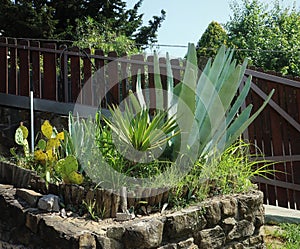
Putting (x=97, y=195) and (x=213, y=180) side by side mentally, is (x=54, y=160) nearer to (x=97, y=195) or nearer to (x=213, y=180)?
(x=97, y=195)

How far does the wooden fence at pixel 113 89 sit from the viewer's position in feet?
16.8

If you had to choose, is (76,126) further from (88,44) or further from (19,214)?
(88,44)

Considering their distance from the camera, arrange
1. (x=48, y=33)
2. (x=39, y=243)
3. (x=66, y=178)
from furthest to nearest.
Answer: (x=48, y=33), (x=66, y=178), (x=39, y=243)

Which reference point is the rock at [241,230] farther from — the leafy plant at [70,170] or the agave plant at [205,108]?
the leafy plant at [70,170]

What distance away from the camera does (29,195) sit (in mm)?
2768

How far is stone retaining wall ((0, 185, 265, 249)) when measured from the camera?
7.80ft

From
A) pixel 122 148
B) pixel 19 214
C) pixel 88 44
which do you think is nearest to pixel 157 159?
pixel 122 148

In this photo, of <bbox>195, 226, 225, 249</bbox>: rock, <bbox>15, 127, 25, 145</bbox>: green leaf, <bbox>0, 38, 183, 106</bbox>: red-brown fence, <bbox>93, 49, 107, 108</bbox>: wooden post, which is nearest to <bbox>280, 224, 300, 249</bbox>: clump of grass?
<bbox>195, 226, 225, 249</bbox>: rock

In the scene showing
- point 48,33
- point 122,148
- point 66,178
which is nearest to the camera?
point 66,178

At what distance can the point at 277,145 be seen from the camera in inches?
203

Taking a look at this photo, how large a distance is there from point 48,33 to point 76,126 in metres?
8.33

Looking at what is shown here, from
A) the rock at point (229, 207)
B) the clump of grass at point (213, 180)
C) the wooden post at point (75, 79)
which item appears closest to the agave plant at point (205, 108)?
the clump of grass at point (213, 180)

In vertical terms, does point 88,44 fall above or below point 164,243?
above

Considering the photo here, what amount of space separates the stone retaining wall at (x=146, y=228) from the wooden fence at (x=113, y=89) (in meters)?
1.98
